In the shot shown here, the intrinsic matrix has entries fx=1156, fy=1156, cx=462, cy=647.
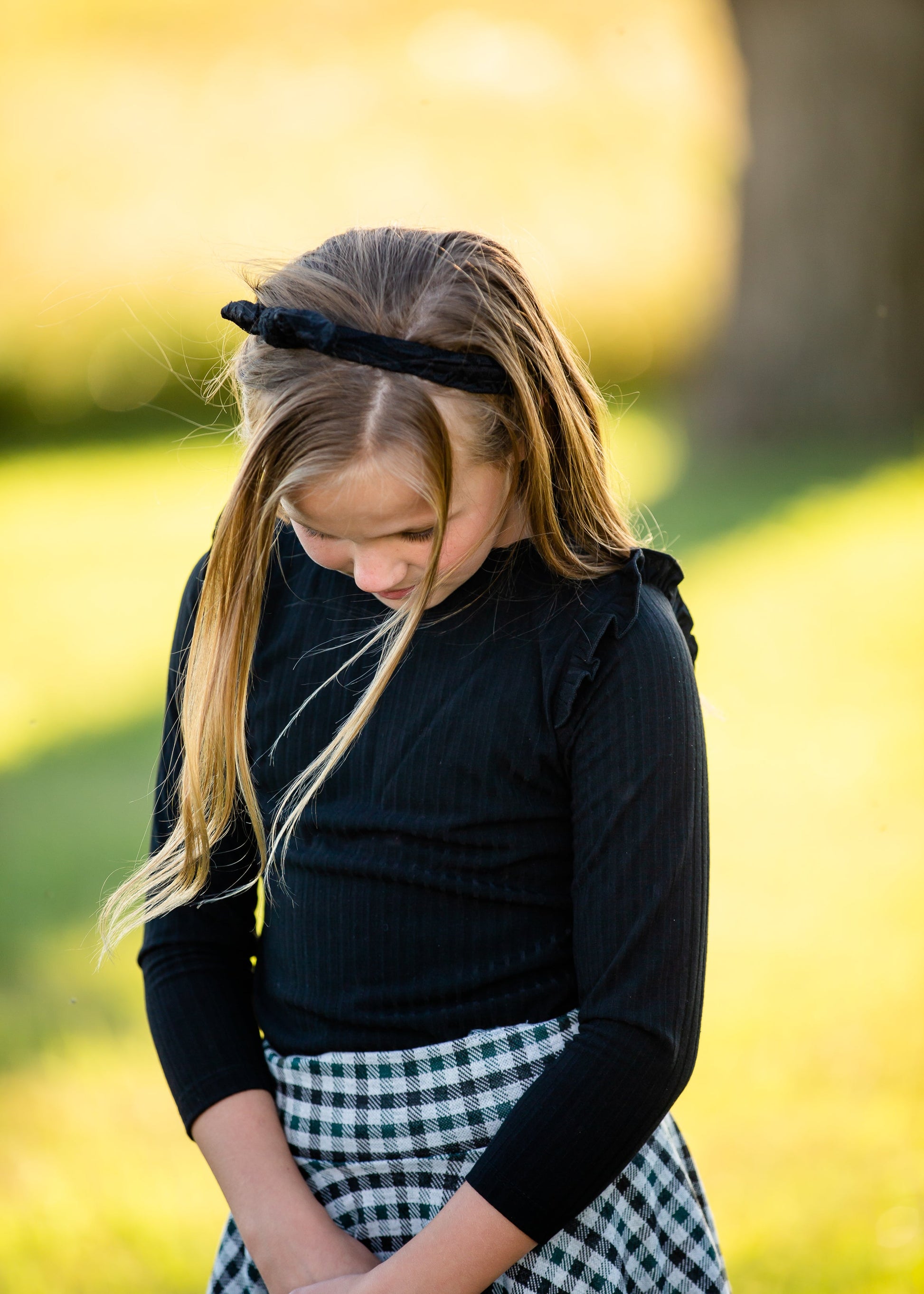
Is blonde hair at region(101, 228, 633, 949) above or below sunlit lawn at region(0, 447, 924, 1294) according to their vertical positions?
above

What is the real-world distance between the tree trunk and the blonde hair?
16.8 feet

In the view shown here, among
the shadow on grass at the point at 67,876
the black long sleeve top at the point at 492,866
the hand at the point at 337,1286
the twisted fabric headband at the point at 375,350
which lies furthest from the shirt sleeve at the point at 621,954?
the shadow on grass at the point at 67,876

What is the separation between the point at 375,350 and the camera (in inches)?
39.6

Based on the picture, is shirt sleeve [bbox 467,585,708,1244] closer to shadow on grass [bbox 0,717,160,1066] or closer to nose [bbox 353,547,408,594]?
nose [bbox 353,547,408,594]

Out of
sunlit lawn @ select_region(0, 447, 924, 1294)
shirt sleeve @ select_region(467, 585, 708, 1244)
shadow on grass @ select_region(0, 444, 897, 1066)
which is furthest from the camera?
shadow on grass @ select_region(0, 444, 897, 1066)

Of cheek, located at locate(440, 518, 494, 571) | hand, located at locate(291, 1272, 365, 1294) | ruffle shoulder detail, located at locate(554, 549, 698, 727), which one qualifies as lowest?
hand, located at locate(291, 1272, 365, 1294)

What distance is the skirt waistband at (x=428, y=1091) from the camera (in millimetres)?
1044

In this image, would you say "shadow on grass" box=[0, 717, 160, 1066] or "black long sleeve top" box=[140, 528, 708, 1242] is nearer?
"black long sleeve top" box=[140, 528, 708, 1242]

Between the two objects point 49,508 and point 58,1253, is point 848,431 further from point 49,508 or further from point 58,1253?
point 58,1253

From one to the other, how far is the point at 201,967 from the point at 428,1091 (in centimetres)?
29

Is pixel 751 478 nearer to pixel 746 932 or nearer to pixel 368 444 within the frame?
pixel 746 932

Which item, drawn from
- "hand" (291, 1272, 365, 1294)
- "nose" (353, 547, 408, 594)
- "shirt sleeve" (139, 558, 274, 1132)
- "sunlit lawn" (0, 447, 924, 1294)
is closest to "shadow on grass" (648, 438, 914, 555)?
"sunlit lawn" (0, 447, 924, 1294)

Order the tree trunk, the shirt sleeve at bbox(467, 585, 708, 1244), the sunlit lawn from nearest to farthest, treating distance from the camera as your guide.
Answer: the shirt sleeve at bbox(467, 585, 708, 1244), the sunlit lawn, the tree trunk

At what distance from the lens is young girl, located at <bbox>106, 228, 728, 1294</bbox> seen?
0.98 meters
